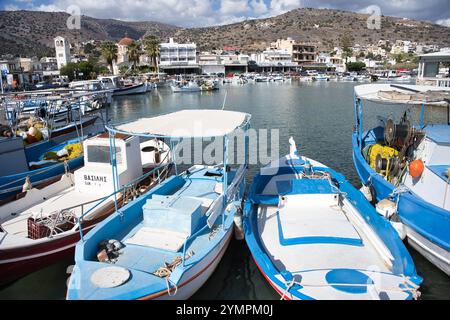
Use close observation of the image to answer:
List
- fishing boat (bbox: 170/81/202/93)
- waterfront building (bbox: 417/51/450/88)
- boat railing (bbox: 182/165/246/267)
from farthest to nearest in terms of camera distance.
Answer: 1. fishing boat (bbox: 170/81/202/93)
2. waterfront building (bbox: 417/51/450/88)
3. boat railing (bbox: 182/165/246/267)

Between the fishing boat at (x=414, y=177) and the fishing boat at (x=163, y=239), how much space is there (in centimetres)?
510

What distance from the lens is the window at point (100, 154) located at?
11793 mm

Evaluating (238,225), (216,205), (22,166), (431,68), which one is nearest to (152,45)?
(431,68)

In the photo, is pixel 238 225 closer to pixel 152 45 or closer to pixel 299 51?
pixel 152 45

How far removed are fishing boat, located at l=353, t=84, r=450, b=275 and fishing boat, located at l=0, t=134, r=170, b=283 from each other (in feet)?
25.6

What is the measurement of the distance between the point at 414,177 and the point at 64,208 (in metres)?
11.3

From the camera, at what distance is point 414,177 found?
10.7 meters

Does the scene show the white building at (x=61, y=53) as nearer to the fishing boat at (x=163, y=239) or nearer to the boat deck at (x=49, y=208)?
the boat deck at (x=49, y=208)

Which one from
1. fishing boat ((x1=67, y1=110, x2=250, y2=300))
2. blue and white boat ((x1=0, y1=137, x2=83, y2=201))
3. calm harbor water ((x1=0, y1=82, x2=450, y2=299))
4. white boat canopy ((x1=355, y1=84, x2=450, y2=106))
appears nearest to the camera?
fishing boat ((x1=67, y1=110, x2=250, y2=300))

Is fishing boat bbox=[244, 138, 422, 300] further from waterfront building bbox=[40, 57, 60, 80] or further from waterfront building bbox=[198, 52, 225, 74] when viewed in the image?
waterfront building bbox=[198, 52, 225, 74]

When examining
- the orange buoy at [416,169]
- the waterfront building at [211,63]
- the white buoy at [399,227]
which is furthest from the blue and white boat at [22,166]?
the waterfront building at [211,63]

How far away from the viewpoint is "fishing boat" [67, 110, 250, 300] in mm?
6512

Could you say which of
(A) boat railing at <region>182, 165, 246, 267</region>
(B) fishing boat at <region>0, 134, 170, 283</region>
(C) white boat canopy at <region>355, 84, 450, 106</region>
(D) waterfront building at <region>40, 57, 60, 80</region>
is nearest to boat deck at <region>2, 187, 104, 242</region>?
(B) fishing boat at <region>0, 134, 170, 283</region>

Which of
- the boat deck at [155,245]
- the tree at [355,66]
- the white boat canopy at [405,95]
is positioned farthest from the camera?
the tree at [355,66]
